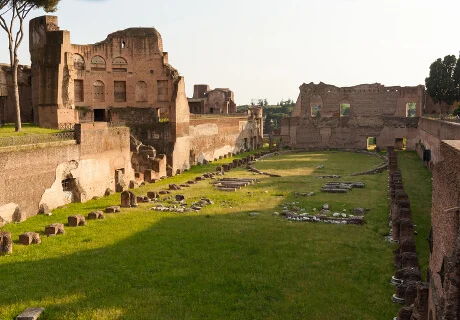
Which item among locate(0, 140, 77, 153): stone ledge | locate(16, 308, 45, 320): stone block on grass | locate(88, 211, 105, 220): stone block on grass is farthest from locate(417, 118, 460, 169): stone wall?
locate(0, 140, 77, 153): stone ledge

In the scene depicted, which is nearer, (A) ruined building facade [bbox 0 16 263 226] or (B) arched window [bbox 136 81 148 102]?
(A) ruined building facade [bbox 0 16 263 226]

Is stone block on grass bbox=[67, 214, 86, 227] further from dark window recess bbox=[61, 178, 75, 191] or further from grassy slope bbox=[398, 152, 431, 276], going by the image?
grassy slope bbox=[398, 152, 431, 276]

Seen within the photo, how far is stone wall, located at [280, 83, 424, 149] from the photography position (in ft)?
137

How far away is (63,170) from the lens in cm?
1820

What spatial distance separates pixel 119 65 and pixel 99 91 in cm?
219

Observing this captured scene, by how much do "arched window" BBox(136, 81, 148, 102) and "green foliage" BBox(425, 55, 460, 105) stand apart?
23.8m

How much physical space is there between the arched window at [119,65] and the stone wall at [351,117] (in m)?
18.1

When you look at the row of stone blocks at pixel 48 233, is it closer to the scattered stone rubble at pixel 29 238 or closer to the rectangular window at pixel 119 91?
the scattered stone rubble at pixel 29 238

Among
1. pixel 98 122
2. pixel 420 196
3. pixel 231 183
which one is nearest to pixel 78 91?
pixel 98 122

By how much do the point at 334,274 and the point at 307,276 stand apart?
0.60 m

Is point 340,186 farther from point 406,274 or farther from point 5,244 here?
point 5,244

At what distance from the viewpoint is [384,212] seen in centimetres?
1602

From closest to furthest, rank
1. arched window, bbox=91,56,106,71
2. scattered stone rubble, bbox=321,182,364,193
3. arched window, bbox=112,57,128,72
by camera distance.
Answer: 1. scattered stone rubble, bbox=321,182,364,193
2. arched window, bbox=91,56,106,71
3. arched window, bbox=112,57,128,72

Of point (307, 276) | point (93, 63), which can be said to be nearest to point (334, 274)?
point (307, 276)
